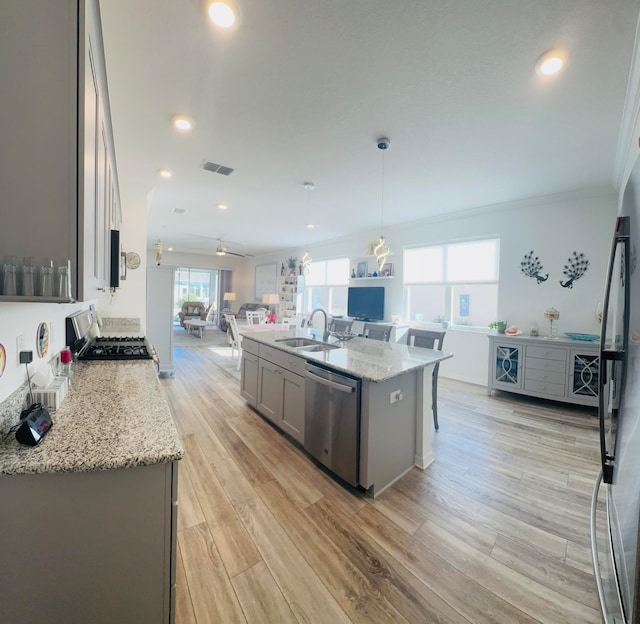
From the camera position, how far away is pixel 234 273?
11758 millimetres

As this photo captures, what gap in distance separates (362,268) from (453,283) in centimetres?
210

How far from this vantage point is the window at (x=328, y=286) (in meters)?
7.43

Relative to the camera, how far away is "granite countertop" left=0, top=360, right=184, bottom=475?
886 mm

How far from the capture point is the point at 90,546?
0.91 meters

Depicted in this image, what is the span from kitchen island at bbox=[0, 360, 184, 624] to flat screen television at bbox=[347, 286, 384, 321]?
5405 millimetres

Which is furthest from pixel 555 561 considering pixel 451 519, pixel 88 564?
pixel 88 564

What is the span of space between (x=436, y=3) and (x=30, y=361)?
2.48 metres

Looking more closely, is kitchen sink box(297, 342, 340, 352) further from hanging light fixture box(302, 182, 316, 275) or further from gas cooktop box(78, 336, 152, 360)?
hanging light fixture box(302, 182, 316, 275)

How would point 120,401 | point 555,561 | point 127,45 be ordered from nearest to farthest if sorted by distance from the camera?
point 120,401 → point 555,561 → point 127,45

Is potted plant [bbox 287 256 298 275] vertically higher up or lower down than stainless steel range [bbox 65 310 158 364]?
higher up

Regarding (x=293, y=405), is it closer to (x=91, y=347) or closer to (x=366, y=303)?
(x=91, y=347)

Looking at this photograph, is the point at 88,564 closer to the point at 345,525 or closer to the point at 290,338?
the point at 345,525

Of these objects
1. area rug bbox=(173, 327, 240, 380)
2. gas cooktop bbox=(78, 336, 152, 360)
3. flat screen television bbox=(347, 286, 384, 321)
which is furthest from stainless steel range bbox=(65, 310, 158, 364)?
flat screen television bbox=(347, 286, 384, 321)

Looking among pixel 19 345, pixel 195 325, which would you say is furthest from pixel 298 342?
pixel 195 325
